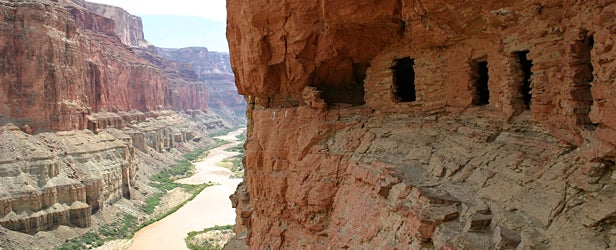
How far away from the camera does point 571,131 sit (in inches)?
230

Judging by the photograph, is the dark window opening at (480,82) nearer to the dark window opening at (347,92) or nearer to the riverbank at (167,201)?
the dark window opening at (347,92)

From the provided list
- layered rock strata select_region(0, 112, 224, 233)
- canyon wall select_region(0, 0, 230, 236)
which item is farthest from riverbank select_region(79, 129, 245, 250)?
layered rock strata select_region(0, 112, 224, 233)

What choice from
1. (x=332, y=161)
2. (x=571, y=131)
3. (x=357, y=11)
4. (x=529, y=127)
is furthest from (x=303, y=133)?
(x=571, y=131)

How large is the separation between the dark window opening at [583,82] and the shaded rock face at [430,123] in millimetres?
17

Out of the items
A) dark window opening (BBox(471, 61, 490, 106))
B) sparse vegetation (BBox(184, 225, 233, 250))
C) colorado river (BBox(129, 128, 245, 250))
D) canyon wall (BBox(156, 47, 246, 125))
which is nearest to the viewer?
dark window opening (BBox(471, 61, 490, 106))

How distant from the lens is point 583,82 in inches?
231

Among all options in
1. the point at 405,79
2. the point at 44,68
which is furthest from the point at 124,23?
the point at 405,79

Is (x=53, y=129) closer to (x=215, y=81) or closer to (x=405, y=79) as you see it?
(x=405, y=79)

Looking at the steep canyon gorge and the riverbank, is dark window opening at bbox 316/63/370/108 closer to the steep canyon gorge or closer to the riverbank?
the riverbank

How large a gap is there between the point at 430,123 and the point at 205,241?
25.9m

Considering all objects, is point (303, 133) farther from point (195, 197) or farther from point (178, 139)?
point (178, 139)

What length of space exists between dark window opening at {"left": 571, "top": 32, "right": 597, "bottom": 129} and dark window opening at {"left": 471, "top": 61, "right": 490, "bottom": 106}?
7.93 feet

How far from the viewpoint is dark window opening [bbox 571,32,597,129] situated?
19.1 ft

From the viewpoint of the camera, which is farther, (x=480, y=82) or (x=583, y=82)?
(x=480, y=82)
